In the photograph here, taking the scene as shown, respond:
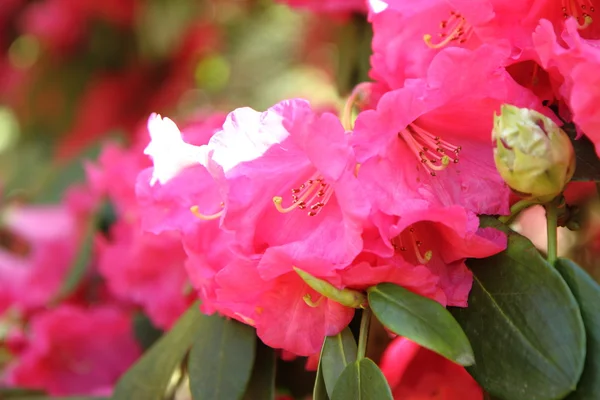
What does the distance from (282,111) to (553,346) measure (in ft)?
0.78

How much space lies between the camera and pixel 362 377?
1.83ft

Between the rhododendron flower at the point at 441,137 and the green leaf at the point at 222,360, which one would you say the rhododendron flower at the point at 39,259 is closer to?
the green leaf at the point at 222,360

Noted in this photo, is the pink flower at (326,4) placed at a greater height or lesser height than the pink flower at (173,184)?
lesser

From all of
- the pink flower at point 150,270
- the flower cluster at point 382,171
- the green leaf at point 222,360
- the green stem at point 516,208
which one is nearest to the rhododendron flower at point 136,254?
the pink flower at point 150,270

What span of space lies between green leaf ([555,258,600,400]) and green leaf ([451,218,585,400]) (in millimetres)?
19

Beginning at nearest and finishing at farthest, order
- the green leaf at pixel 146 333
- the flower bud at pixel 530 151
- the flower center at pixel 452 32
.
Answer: the flower bud at pixel 530 151 → the flower center at pixel 452 32 → the green leaf at pixel 146 333

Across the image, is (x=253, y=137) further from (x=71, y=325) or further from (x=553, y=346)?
(x=71, y=325)

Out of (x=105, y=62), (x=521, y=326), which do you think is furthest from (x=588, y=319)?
(x=105, y=62)

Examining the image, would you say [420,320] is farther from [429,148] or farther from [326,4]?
[326,4]

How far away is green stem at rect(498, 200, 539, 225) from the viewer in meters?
0.57

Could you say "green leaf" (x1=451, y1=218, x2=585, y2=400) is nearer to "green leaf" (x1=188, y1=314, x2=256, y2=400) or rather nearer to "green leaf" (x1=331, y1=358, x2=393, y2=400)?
"green leaf" (x1=331, y1=358, x2=393, y2=400)

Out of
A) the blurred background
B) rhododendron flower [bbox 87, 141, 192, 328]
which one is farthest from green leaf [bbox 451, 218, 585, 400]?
the blurred background

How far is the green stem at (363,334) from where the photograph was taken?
0.57 meters

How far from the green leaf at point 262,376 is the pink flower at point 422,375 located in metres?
0.10
